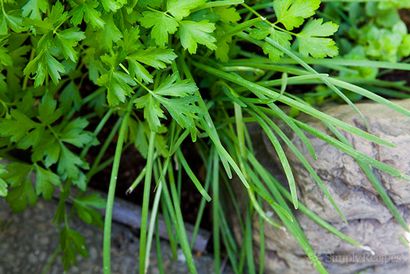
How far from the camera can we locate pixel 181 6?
0.84 meters

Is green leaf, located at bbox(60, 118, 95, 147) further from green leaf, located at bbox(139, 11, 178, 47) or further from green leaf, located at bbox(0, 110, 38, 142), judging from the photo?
green leaf, located at bbox(139, 11, 178, 47)

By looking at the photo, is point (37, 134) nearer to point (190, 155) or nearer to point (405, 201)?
point (190, 155)

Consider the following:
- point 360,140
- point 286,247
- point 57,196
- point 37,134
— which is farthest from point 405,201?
point 57,196

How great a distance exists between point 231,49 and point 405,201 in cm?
48

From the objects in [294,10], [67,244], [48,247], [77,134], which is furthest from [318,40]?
[48,247]

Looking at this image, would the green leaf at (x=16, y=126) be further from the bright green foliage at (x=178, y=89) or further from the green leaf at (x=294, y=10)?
the green leaf at (x=294, y=10)

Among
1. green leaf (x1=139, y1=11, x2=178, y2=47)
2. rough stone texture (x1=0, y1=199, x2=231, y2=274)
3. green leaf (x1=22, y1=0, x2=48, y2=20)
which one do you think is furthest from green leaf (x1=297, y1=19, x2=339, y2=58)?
rough stone texture (x1=0, y1=199, x2=231, y2=274)

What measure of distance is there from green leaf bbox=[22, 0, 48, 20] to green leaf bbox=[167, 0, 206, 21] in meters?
0.21

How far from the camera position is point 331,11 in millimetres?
1397

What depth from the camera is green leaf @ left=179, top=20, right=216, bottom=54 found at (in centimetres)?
85

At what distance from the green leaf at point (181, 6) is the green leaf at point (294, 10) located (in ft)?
0.46

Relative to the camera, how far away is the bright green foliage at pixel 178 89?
86cm

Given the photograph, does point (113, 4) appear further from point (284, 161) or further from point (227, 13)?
point (284, 161)

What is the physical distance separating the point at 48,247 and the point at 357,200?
2.53ft
